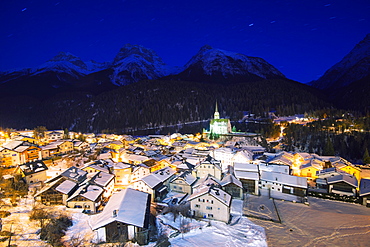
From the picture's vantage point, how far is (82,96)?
137 metres

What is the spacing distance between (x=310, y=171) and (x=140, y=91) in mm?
113795

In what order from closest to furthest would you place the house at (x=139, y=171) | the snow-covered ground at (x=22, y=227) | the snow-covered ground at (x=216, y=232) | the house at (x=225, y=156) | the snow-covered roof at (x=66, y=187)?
the snow-covered ground at (x=22, y=227) → the snow-covered ground at (x=216, y=232) → the snow-covered roof at (x=66, y=187) → the house at (x=139, y=171) → the house at (x=225, y=156)

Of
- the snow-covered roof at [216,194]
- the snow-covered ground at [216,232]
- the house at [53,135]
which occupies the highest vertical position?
the house at [53,135]

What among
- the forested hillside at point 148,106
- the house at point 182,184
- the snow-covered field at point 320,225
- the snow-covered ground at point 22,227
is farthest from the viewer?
the forested hillside at point 148,106

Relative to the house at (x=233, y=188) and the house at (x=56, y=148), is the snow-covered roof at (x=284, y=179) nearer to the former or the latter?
the house at (x=233, y=188)

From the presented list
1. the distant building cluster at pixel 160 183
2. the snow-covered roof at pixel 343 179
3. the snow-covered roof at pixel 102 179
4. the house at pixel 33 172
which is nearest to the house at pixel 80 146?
the distant building cluster at pixel 160 183

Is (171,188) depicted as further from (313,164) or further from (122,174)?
(313,164)

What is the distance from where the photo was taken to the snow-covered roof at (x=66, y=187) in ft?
69.5

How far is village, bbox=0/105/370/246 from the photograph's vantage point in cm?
1650

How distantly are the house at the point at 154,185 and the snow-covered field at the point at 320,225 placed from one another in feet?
35.3

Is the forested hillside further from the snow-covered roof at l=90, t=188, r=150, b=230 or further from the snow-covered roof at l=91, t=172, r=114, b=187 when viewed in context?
the snow-covered roof at l=90, t=188, r=150, b=230

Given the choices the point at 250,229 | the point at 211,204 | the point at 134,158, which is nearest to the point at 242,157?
the point at 211,204

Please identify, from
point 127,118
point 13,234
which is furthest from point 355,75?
point 13,234

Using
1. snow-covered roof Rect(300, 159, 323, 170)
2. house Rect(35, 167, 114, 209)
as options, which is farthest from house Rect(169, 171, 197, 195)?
snow-covered roof Rect(300, 159, 323, 170)
